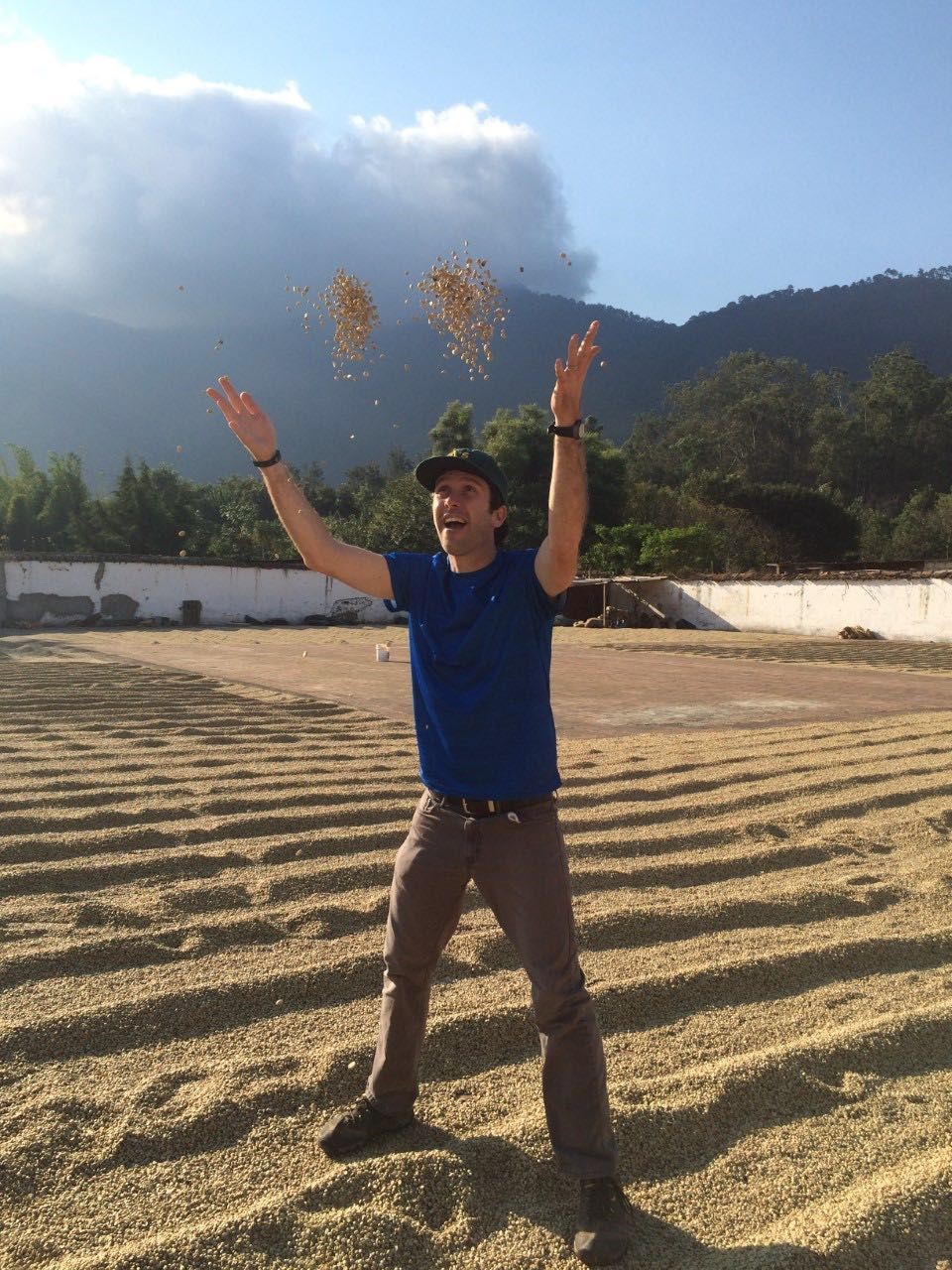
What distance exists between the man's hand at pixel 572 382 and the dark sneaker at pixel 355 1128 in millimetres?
1528

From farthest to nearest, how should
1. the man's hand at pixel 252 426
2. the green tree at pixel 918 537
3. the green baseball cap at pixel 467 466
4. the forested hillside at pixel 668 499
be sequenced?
1. the green tree at pixel 918 537
2. the forested hillside at pixel 668 499
3. the man's hand at pixel 252 426
4. the green baseball cap at pixel 467 466

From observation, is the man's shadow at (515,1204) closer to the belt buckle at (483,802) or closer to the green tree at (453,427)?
the belt buckle at (483,802)

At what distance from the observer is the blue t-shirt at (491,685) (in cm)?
192

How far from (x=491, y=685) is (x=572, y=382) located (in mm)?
682

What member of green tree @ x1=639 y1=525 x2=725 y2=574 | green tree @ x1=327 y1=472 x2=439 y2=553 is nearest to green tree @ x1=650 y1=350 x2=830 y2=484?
green tree @ x1=327 y1=472 x2=439 y2=553

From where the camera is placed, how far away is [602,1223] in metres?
1.65

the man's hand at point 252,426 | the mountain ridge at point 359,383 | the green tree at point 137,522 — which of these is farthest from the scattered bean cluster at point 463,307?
the mountain ridge at point 359,383

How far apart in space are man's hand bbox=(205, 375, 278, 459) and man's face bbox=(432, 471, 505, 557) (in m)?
0.47

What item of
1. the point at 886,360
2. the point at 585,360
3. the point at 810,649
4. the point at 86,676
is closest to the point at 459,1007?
the point at 585,360

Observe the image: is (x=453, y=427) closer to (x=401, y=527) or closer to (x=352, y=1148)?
(x=401, y=527)

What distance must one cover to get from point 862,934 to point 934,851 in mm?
1110

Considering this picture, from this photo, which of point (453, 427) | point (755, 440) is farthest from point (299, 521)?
point (755, 440)

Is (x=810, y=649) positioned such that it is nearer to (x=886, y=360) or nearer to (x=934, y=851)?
(x=934, y=851)

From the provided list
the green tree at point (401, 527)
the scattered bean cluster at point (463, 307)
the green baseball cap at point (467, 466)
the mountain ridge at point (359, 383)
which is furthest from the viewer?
the mountain ridge at point (359, 383)
